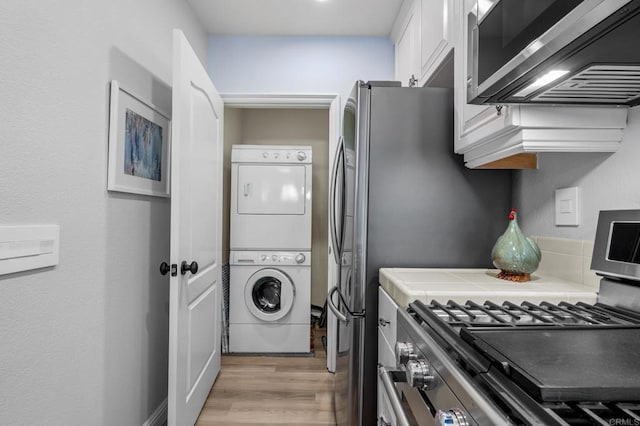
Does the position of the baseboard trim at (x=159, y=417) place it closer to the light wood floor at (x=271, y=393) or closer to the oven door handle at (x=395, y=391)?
the light wood floor at (x=271, y=393)

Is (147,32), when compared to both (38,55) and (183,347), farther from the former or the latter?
(183,347)

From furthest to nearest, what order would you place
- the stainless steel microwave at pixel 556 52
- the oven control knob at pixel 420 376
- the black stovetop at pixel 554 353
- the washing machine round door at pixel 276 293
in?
the washing machine round door at pixel 276 293 → the oven control knob at pixel 420 376 → the stainless steel microwave at pixel 556 52 → the black stovetop at pixel 554 353

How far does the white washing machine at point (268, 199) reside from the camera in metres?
2.93

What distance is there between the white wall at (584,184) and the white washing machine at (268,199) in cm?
179

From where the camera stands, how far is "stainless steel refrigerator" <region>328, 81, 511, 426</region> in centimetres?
145

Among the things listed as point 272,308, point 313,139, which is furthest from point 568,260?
point 313,139

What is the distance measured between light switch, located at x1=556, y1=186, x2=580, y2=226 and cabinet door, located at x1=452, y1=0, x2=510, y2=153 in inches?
14.1

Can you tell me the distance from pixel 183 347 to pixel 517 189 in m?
1.67

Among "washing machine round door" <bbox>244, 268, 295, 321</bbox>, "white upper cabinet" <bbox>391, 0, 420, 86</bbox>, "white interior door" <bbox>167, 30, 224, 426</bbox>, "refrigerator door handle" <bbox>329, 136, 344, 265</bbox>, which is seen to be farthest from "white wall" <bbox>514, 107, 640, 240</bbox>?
"washing machine round door" <bbox>244, 268, 295, 321</bbox>

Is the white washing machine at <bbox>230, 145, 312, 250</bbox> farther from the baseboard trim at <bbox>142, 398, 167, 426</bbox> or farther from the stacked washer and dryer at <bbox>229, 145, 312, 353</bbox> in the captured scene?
the baseboard trim at <bbox>142, 398, 167, 426</bbox>

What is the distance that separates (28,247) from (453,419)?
3.73 feet

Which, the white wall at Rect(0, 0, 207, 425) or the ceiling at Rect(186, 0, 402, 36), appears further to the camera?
the ceiling at Rect(186, 0, 402, 36)

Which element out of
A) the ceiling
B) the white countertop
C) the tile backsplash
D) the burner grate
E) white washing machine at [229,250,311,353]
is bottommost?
white washing machine at [229,250,311,353]

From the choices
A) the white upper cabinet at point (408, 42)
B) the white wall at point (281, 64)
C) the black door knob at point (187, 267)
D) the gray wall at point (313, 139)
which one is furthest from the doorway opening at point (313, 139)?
the black door knob at point (187, 267)
